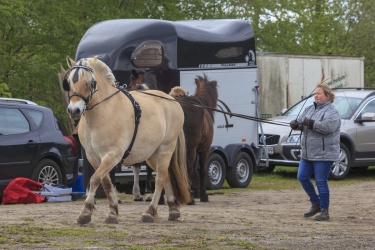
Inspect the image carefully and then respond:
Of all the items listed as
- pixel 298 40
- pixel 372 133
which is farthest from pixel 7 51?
pixel 298 40

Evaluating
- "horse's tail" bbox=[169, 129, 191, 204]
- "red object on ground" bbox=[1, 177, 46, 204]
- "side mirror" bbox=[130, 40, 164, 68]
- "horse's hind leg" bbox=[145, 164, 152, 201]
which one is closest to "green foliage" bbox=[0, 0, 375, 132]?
"side mirror" bbox=[130, 40, 164, 68]

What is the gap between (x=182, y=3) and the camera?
33469 mm

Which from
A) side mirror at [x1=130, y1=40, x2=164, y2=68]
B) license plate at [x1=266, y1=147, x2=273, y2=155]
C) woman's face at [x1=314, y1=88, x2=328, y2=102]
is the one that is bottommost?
license plate at [x1=266, y1=147, x2=273, y2=155]

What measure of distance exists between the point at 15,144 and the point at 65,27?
406 inches

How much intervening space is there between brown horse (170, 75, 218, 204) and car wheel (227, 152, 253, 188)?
3.90 meters

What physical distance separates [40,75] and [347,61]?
1057cm

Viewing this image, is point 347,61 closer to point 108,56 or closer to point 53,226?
point 108,56

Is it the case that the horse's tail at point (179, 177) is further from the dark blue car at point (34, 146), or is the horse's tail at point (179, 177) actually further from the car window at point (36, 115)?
the car window at point (36, 115)

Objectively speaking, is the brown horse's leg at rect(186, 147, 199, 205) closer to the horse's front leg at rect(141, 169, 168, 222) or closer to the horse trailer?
the horse trailer

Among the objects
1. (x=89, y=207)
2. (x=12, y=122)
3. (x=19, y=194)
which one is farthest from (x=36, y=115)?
(x=89, y=207)

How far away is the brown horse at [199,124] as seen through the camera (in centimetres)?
1778

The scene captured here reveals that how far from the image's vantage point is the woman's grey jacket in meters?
15.3

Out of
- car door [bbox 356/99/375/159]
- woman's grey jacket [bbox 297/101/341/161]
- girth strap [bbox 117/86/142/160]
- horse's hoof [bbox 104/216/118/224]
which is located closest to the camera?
horse's hoof [bbox 104/216/118/224]

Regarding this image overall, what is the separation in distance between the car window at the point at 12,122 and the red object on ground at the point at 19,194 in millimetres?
1011
